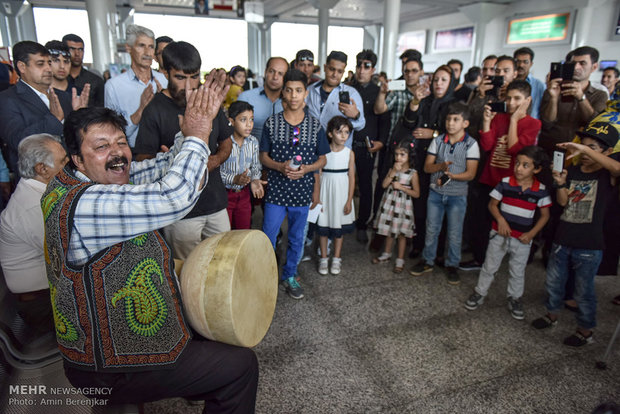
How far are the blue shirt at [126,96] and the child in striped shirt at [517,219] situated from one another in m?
3.09

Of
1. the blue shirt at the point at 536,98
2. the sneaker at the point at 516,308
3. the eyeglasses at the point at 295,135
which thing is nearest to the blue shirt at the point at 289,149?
the eyeglasses at the point at 295,135

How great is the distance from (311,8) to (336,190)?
20.7 metres

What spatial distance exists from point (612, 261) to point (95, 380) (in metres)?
3.96

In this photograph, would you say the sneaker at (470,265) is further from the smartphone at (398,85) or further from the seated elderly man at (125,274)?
the seated elderly man at (125,274)

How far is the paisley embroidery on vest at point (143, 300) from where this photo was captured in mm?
1393

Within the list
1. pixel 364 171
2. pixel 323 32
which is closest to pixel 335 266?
pixel 364 171

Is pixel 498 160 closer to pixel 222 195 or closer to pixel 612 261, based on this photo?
pixel 612 261

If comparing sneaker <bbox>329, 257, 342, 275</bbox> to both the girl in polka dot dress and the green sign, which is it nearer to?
the girl in polka dot dress

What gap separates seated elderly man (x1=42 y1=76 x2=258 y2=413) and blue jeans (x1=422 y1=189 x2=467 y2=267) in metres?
2.62

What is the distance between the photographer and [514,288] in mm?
3137

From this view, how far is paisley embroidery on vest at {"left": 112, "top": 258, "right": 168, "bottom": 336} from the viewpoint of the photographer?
1393mm

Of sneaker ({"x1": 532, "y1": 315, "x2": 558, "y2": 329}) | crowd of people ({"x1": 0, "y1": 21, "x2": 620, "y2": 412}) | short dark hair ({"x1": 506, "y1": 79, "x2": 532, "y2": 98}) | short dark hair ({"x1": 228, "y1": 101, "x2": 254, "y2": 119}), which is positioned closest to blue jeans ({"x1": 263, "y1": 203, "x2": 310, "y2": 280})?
crowd of people ({"x1": 0, "y1": 21, "x2": 620, "y2": 412})

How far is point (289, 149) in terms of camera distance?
3.19 metres

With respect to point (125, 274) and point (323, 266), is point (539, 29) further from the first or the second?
point (125, 274)
